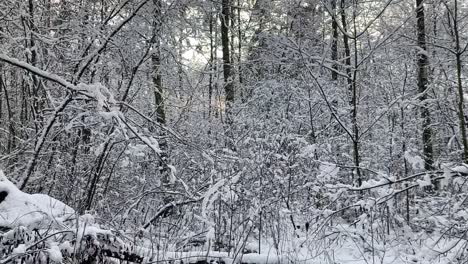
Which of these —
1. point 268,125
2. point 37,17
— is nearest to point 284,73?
point 268,125

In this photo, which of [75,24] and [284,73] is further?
[284,73]

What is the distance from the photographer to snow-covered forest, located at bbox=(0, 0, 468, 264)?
3.54 metres

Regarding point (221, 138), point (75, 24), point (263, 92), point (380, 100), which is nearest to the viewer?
point (75, 24)

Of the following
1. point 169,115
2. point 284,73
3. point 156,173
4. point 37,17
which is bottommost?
point 156,173

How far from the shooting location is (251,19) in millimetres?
16109

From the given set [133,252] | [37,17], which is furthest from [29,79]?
[133,252]

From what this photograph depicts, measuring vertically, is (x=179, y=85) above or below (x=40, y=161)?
above

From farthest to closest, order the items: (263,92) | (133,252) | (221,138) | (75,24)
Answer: (263,92) → (221,138) → (75,24) → (133,252)

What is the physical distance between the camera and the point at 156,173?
840 centimetres

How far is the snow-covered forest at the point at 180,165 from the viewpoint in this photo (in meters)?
3.54

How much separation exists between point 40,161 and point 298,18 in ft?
34.7

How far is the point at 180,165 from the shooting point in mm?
7695

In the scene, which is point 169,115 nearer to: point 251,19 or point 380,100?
point 380,100

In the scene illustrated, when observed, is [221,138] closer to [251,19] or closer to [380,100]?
[380,100]
